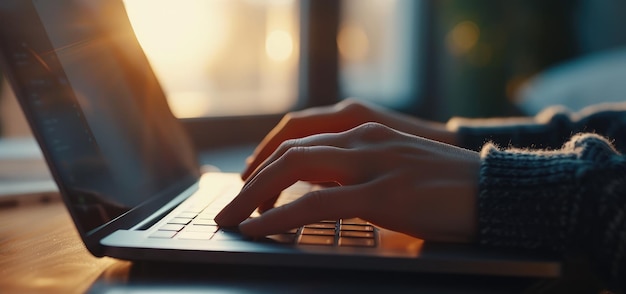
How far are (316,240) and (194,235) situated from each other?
0.10 metres

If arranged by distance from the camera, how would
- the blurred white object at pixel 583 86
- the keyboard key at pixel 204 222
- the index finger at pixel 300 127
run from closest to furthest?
1. the keyboard key at pixel 204 222
2. the index finger at pixel 300 127
3. the blurred white object at pixel 583 86

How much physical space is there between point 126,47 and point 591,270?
1.81 ft

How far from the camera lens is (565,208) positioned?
0.42m

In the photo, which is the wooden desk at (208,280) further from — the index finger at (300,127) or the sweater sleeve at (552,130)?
the sweater sleeve at (552,130)

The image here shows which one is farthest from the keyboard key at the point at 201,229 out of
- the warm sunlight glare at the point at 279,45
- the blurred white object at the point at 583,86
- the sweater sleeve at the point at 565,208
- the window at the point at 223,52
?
the warm sunlight glare at the point at 279,45

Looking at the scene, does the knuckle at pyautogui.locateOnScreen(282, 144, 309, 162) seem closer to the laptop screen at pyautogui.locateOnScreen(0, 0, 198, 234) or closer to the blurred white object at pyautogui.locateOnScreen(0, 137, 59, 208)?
the laptop screen at pyautogui.locateOnScreen(0, 0, 198, 234)

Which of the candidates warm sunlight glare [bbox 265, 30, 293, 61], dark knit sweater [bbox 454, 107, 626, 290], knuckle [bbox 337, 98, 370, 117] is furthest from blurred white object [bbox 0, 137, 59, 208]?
warm sunlight glare [bbox 265, 30, 293, 61]

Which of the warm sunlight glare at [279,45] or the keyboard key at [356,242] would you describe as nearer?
the keyboard key at [356,242]

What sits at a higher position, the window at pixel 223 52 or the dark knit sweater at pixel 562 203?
the window at pixel 223 52

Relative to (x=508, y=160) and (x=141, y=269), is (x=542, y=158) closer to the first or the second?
(x=508, y=160)

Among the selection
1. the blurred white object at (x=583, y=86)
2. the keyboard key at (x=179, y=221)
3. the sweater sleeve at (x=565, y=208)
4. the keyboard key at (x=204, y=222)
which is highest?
the keyboard key at (x=179, y=221)

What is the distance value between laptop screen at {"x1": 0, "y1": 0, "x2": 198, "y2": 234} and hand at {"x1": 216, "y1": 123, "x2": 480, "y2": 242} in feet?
0.42

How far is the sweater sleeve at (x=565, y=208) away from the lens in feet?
1.33

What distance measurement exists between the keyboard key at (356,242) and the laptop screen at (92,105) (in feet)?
0.66
